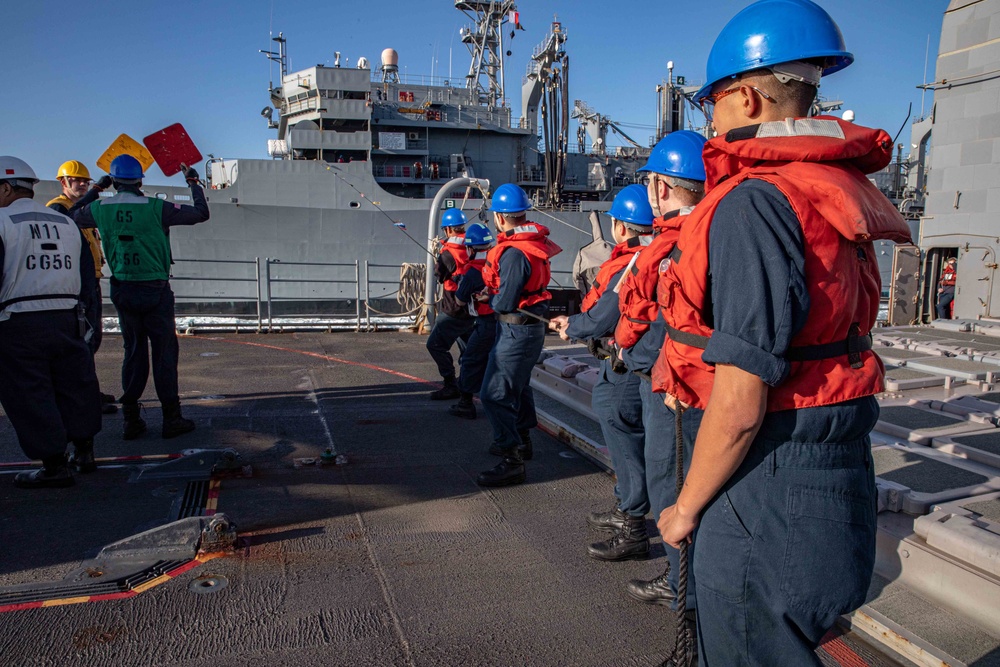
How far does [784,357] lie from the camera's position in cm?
131

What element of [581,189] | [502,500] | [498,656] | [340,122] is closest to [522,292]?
[502,500]

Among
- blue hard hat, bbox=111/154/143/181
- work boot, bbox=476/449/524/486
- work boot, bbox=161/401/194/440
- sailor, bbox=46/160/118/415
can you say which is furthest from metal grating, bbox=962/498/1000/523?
sailor, bbox=46/160/118/415

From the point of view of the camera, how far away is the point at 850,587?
1353 mm

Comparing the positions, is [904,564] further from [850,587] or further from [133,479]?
[133,479]

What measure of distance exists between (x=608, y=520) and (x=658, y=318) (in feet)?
4.51

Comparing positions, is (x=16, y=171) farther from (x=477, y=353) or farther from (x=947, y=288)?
(x=947, y=288)

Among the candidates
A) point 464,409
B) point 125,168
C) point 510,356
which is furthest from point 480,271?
point 125,168

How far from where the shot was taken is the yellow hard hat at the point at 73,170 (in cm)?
584

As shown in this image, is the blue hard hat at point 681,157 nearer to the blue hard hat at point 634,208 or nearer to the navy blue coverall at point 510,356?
the blue hard hat at point 634,208

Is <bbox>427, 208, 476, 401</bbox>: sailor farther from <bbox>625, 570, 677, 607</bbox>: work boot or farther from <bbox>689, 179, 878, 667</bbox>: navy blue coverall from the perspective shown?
<bbox>689, 179, 878, 667</bbox>: navy blue coverall

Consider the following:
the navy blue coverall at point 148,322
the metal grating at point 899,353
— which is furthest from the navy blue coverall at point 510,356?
the metal grating at point 899,353

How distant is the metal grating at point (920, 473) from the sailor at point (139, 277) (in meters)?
4.81

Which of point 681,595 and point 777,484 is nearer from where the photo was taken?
point 777,484

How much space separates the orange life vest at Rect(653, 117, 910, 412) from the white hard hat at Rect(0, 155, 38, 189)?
4162 mm
